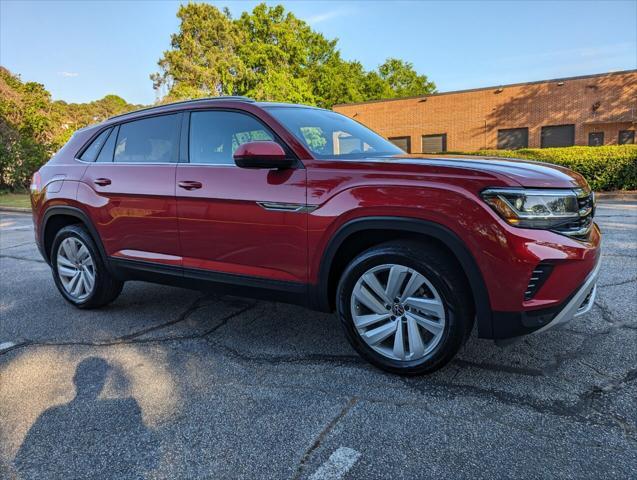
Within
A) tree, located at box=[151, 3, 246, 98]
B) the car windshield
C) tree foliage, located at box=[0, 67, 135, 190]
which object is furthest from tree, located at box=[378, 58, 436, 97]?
the car windshield

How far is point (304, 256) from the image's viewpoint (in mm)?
3098

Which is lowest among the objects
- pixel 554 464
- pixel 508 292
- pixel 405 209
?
pixel 554 464

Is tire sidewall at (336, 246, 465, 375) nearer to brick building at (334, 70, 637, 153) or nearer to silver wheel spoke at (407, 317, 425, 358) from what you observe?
silver wheel spoke at (407, 317, 425, 358)

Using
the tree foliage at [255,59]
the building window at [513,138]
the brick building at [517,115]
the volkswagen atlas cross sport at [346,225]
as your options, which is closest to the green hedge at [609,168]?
the brick building at [517,115]

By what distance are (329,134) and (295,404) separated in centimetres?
195

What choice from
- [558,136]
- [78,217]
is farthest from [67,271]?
[558,136]

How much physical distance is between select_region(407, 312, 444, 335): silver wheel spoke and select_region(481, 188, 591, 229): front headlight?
0.71 metres

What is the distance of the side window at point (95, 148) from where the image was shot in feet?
14.4

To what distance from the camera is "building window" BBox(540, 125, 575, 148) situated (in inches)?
987

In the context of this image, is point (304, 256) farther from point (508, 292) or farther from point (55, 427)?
point (55, 427)

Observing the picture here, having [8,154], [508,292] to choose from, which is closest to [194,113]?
[508,292]

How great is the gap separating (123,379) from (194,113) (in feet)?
6.55

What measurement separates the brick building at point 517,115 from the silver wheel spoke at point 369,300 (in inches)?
1016

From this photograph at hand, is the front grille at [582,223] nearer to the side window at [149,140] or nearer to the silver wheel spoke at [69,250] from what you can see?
the side window at [149,140]
